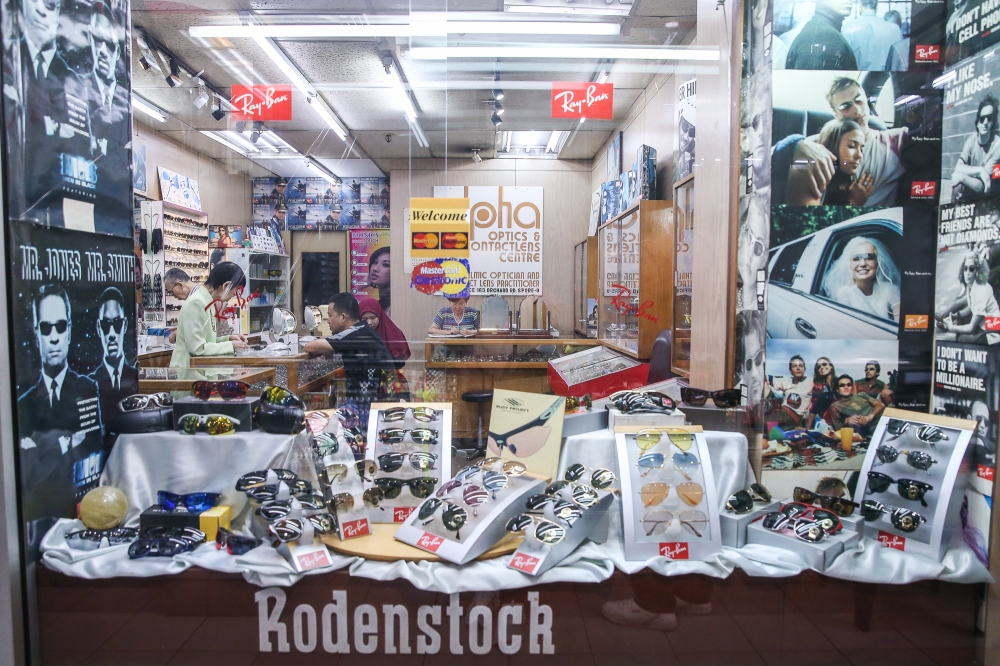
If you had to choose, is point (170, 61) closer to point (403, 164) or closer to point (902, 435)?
point (403, 164)

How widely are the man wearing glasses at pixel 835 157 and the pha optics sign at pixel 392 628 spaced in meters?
1.65

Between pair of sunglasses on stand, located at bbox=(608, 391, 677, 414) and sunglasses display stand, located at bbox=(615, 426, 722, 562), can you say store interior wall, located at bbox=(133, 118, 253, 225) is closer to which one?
pair of sunglasses on stand, located at bbox=(608, 391, 677, 414)

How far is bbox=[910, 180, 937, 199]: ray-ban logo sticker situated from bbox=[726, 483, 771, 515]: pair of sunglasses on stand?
1152mm

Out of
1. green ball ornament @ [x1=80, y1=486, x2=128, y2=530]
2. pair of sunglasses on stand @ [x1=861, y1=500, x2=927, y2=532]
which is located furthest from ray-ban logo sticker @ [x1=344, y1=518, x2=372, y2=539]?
pair of sunglasses on stand @ [x1=861, y1=500, x2=927, y2=532]

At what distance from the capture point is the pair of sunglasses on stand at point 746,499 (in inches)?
66.6

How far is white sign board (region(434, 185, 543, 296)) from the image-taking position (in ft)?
11.2

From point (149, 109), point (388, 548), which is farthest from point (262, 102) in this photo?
point (388, 548)

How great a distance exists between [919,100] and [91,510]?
3.02m

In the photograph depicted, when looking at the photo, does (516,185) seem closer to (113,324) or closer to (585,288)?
(585,288)

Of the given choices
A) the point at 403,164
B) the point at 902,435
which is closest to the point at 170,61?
the point at 403,164

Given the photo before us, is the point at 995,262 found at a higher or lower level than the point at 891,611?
higher

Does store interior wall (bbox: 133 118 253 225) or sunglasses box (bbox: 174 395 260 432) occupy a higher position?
store interior wall (bbox: 133 118 253 225)

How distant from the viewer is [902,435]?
5.79 ft

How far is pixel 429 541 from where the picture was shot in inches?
62.0
